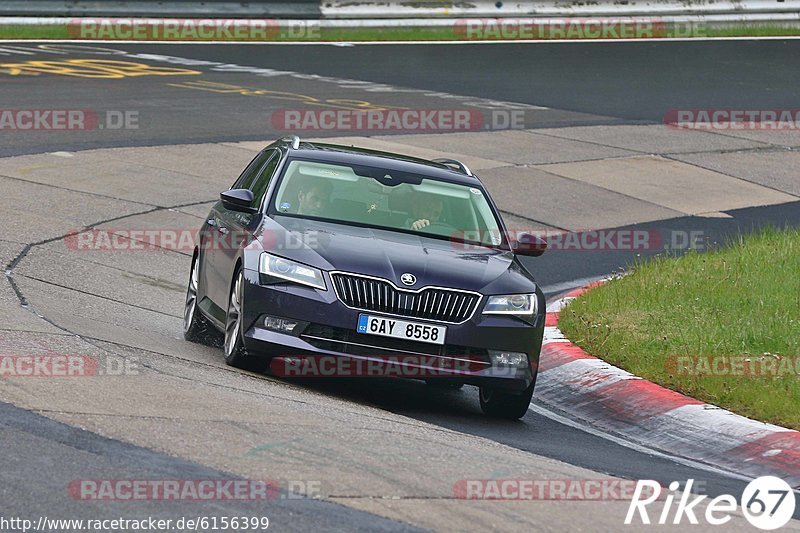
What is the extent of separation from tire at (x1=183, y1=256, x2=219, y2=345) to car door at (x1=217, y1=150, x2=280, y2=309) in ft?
2.08

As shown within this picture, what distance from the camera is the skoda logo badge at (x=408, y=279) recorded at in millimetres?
8898

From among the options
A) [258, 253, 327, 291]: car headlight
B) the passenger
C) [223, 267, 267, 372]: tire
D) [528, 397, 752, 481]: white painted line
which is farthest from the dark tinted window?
[528, 397, 752, 481]: white painted line

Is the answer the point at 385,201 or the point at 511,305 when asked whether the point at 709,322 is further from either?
the point at 385,201

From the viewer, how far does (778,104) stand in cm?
2530

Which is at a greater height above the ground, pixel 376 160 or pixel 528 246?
pixel 376 160

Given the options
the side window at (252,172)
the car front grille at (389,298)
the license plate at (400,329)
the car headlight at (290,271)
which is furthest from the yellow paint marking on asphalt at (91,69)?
the license plate at (400,329)

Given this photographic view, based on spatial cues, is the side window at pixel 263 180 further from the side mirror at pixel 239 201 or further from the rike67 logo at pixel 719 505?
the rike67 logo at pixel 719 505

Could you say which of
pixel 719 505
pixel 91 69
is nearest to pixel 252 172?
pixel 719 505

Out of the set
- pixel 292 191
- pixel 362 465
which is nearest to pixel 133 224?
pixel 292 191

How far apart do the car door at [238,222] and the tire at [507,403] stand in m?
1.86

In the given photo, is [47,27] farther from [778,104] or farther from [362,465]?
[362,465]

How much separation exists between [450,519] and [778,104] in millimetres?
20519

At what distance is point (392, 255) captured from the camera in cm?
917

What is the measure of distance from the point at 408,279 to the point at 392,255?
1.03 feet
